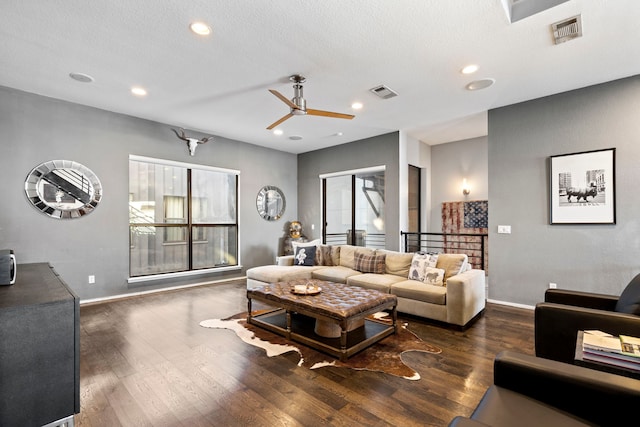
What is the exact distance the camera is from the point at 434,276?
388 centimetres

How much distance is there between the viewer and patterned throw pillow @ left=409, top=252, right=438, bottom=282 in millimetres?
4031

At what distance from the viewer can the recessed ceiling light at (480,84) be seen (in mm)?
3625

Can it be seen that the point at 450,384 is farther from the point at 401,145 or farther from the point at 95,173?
the point at 95,173

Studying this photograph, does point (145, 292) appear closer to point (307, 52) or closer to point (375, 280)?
point (375, 280)

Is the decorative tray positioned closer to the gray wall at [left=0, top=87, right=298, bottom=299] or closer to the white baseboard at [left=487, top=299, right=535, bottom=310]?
the white baseboard at [left=487, top=299, right=535, bottom=310]

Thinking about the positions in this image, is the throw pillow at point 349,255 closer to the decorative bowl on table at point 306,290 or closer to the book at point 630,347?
the decorative bowl on table at point 306,290

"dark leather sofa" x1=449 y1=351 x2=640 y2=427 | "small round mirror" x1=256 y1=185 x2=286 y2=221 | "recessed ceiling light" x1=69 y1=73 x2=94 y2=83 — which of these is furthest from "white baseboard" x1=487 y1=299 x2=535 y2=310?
"recessed ceiling light" x1=69 y1=73 x2=94 y2=83

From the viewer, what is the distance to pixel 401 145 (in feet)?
19.1

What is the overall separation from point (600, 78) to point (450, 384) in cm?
401

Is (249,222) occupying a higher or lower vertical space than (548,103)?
lower

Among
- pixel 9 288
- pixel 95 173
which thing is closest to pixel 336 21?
pixel 9 288

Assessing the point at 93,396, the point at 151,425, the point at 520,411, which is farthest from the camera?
the point at 93,396

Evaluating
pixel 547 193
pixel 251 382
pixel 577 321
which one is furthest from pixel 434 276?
pixel 251 382

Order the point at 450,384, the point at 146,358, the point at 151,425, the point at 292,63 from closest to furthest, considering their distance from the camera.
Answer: the point at 151,425 → the point at 450,384 → the point at 146,358 → the point at 292,63
